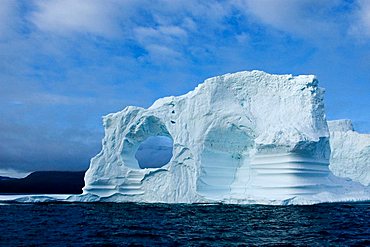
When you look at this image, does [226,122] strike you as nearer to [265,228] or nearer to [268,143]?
[268,143]

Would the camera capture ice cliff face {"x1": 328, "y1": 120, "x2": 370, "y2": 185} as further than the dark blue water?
Yes

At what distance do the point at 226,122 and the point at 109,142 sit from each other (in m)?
6.91

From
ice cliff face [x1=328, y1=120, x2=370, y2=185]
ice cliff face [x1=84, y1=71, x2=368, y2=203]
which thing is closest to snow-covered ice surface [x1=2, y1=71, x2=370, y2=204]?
ice cliff face [x1=84, y1=71, x2=368, y2=203]

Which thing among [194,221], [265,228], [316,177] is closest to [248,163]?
[316,177]

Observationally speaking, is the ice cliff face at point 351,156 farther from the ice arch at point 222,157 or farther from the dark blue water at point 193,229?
the dark blue water at point 193,229

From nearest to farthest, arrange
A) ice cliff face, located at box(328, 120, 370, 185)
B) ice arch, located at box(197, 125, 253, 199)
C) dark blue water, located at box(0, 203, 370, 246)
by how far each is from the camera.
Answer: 1. dark blue water, located at box(0, 203, 370, 246)
2. ice arch, located at box(197, 125, 253, 199)
3. ice cliff face, located at box(328, 120, 370, 185)

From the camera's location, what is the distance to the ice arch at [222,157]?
22750 mm

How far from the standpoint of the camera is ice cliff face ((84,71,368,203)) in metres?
20.7

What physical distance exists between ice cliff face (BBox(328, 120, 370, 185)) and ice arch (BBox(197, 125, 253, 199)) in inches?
380

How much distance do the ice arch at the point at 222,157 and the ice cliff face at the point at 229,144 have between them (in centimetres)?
5

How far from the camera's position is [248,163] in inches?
905

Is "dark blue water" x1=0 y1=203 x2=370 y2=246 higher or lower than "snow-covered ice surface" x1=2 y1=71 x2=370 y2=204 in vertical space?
lower

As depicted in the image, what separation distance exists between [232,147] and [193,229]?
1149cm

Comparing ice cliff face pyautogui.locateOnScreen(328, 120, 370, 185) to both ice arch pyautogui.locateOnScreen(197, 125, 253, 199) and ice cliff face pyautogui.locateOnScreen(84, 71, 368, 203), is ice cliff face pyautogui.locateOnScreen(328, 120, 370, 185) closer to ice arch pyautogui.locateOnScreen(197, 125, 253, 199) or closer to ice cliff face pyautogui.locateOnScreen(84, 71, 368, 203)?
ice cliff face pyautogui.locateOnScreen(84, 71, 368, 203)
